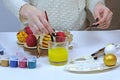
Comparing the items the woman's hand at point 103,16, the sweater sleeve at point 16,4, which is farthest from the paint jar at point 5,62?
the woman's hand at point 103,16

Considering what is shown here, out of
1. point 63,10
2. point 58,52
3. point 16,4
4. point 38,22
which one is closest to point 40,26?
point 38,22

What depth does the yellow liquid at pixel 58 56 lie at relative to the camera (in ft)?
3.40

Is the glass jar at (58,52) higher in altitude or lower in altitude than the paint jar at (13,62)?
higher

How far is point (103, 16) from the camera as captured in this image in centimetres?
128

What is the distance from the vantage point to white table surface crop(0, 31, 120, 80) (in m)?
0.95

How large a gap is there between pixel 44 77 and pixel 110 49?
0.97 feet

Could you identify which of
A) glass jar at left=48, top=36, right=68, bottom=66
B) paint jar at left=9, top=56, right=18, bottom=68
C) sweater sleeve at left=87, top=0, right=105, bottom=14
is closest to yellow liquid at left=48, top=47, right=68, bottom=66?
glass jar at left=48, top=36, right=68, bottom=66

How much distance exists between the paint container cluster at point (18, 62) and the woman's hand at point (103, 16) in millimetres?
364

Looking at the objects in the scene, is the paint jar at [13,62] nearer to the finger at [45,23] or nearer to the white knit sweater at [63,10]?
the finger at [45,23]

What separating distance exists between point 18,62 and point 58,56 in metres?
0.14


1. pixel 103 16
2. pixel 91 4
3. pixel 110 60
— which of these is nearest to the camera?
pixel 110 60

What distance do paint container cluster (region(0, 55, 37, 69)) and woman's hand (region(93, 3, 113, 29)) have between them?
0.36m

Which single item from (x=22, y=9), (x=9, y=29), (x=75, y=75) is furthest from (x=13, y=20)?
(x=75, y=75)

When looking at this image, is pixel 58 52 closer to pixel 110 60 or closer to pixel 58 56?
pixel 58 56
